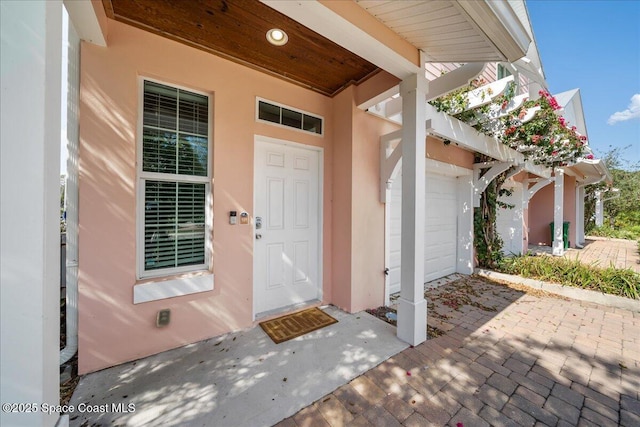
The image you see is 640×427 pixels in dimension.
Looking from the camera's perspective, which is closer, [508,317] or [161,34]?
[161,34]

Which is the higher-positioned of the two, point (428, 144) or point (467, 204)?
point (428, 144)

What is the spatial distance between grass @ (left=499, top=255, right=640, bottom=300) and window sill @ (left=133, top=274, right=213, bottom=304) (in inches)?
216

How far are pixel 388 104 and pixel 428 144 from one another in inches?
47.1

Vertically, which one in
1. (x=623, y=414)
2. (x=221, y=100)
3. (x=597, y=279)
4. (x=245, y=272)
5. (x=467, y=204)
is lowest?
(x=623, y=414)

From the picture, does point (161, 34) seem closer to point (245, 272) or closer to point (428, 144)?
point (245, 272)

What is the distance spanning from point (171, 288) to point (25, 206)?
64.8 inches

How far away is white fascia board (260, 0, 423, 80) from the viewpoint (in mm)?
1671

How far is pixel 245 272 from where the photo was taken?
271cm

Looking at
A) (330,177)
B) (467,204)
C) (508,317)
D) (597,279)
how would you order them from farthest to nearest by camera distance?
1. (467,204)
2. (597,279)
3. (330,177)
4. (508,317)

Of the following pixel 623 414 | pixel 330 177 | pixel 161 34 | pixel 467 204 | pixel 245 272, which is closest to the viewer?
pixel 623 414

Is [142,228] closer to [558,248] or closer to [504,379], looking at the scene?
[504,379]

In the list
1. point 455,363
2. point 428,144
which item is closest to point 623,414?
point 455,363

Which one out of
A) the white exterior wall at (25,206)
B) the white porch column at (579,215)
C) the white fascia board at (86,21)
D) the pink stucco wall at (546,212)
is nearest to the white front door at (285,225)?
the white fascia board at (86,21)

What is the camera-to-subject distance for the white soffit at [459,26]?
5.98 ft
